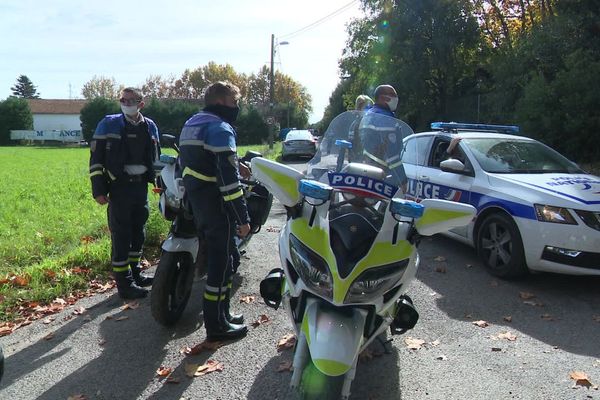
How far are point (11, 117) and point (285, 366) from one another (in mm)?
66298

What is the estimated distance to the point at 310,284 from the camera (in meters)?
2.91

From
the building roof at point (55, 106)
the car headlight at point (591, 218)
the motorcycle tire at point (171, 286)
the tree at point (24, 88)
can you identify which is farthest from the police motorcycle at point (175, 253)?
the tree at point (24, 88)

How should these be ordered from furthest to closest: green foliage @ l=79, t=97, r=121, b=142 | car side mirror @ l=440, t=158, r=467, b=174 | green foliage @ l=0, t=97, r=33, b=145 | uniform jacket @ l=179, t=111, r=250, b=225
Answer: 1. green foliage @ l=0, t=97, r=33, b=145
2. green foliage @ l=79, t=97, r=121, b=142
3. car side mirror @ l=440, t=158, r=467, b=174
4. uniform jacket @ l=179, t=111, r=250, b=225

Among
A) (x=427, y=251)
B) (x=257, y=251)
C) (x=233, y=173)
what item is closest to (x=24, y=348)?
(x=233, y=173)

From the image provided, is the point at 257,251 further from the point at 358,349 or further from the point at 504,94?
the point at 504,94

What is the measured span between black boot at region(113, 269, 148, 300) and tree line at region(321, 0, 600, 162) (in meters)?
10.8

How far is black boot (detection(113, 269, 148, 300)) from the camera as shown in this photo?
5266 millimetres

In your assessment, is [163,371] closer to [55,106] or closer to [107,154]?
[107,154]

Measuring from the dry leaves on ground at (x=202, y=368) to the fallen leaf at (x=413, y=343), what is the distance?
58.6 inches

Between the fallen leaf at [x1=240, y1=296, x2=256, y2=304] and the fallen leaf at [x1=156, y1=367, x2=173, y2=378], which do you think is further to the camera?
the fallen leaf at [x1=240, y1=296, x2=256, y2=304]

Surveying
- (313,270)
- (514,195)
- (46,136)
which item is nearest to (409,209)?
(313,270)

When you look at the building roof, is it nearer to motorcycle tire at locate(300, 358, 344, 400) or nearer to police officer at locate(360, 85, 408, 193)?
police officer at locate(360, 85, 408, 193)

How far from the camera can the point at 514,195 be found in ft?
18.0

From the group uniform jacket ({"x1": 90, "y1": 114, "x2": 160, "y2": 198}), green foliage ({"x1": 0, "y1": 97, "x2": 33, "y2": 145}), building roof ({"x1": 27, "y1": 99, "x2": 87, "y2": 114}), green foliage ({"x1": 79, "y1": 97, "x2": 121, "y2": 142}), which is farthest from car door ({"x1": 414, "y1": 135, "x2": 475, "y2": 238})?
building roof ({"x1": 27, "y1": 99, "x2": 87, "y2": 114})
